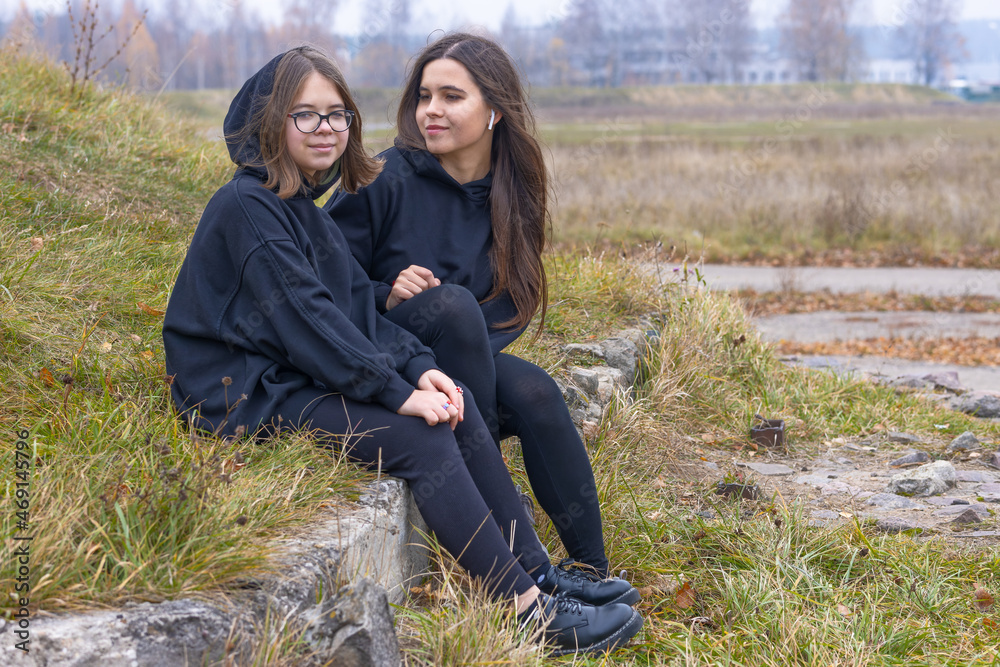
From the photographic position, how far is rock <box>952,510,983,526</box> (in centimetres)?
352

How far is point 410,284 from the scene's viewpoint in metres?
2.89

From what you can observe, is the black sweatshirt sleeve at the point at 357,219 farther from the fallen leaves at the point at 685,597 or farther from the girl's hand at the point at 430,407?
the fallen leaves at the point at 685,597

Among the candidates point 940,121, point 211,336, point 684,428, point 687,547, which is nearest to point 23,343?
point 211,336

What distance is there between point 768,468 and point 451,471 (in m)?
2.52

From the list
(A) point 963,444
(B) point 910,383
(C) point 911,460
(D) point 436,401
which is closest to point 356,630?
(D) point 436,401

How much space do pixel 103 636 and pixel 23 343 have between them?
1.70 m

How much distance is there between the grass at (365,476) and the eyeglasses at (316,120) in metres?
0.93

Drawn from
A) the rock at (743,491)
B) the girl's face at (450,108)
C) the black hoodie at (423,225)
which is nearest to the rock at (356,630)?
the black hoodie at (423,225)

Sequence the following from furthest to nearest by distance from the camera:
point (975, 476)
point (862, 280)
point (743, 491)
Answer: point (862, 280)
point (975, 476)
point (743, 491)

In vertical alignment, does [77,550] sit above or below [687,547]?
above

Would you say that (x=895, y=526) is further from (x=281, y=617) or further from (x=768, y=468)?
(x=281, y=617)

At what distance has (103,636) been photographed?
1686 mm

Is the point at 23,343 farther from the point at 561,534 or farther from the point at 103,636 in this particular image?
the point at 561,534

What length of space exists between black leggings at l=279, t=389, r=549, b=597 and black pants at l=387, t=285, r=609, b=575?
199mm
